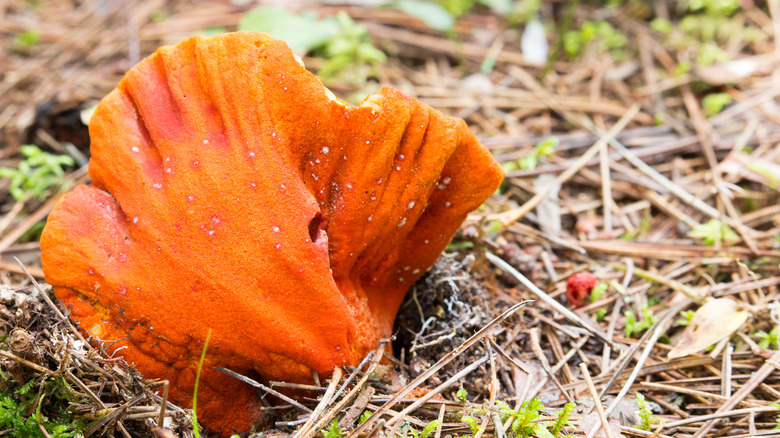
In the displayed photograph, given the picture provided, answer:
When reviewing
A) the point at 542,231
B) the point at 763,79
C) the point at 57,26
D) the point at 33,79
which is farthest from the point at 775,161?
the point at 57,26

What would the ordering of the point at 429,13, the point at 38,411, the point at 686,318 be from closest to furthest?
the point at 38,411 < the point at 686,318 < the point at 429,13

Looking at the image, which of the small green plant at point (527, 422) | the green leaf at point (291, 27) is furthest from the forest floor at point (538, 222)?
the green leaf at point (291, 27)

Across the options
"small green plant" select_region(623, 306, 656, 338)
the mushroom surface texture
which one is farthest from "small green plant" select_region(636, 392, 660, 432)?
the mushroom surface texture

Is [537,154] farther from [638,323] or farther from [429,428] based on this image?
[429,428]

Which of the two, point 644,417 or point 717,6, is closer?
point 644,417

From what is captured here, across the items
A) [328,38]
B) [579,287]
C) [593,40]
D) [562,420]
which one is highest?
[328,38]

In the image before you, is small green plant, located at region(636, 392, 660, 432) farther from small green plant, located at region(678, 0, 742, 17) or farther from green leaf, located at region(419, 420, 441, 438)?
small green plant, located at region(678, 0, 742, 17)

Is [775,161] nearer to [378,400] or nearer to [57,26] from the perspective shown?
[378,400]

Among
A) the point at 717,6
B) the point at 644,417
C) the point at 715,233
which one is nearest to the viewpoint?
the point at 644,417

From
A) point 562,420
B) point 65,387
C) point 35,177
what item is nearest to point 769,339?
point 562,420
